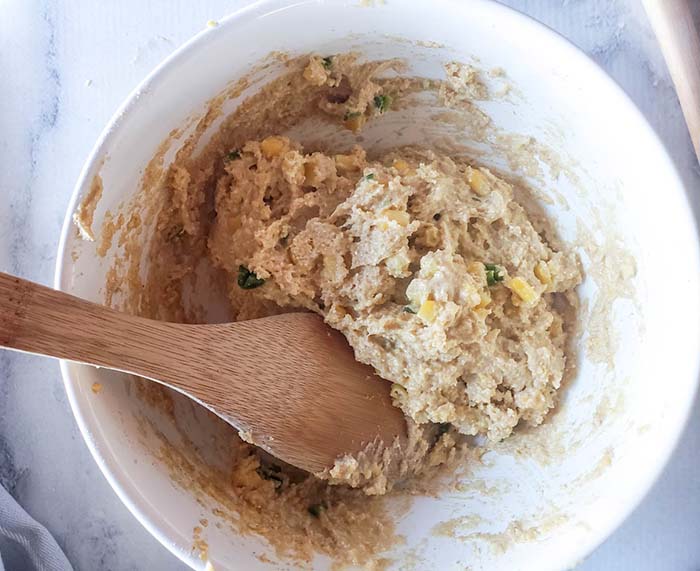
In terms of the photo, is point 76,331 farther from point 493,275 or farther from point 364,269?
point 493,275

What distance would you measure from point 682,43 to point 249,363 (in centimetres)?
118

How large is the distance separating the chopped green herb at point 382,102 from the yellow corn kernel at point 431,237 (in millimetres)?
307

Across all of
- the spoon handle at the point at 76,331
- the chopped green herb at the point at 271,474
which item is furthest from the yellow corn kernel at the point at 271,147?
the chopped green herb at the point at 271,474

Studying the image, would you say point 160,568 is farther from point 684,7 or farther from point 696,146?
point 684,7

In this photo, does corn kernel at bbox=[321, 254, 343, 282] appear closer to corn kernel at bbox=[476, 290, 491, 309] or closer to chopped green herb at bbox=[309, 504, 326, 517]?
corn kernel at bbox=[476, 290, 491, 309]

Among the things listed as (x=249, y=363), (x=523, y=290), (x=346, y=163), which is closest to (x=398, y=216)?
(x=346, y=163)

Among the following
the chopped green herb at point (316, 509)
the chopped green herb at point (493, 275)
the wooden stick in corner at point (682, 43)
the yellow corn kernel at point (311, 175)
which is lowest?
the chopped green herb at point (316, 509)

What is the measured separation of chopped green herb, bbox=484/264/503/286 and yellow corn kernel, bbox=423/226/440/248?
128 mm

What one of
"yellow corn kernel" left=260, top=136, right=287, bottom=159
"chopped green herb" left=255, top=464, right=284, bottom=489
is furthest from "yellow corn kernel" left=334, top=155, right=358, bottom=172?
"chopped green herb" left=255, top=464, right=284, bottom=489

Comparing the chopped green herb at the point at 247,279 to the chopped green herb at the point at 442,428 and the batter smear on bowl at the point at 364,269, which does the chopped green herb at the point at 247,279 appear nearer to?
the batter smear on bowl at the point at 364,269

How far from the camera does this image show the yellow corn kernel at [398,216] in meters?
1.57

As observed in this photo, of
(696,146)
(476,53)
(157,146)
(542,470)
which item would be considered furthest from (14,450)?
(696,146)

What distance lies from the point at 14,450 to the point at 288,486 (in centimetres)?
73

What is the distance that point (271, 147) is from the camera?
1.65 m
